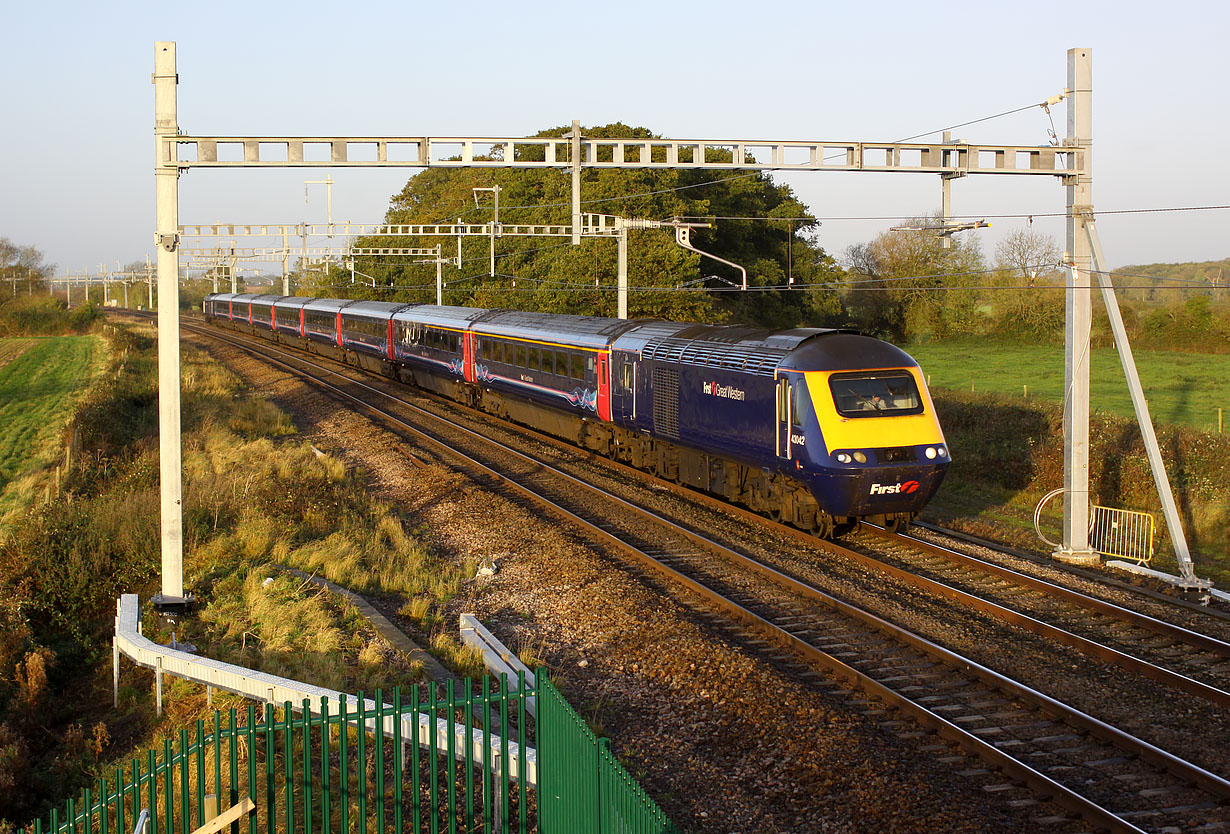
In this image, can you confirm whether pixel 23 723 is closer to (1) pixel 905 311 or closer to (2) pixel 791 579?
(2) pixel 791 579

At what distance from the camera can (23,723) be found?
425 inches

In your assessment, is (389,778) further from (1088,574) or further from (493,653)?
(1088,574)

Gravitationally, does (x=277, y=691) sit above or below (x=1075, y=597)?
above

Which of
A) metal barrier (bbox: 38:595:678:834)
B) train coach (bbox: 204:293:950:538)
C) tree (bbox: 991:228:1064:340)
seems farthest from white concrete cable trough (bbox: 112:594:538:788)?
tree (bbox: 991:228:1064:340)

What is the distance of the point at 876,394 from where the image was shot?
14.7m

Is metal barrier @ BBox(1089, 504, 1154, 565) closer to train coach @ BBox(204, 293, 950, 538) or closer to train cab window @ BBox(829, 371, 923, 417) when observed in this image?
train coach @ BBox(204, 293, 950, 538)

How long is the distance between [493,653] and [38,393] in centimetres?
3517

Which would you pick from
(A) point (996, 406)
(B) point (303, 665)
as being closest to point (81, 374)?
(A) point (996, 406)

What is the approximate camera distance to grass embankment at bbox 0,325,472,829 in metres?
10.1

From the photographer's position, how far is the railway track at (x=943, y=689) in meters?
7.60

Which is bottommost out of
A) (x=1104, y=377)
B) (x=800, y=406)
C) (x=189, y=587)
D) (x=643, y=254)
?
(x=189, y=587)

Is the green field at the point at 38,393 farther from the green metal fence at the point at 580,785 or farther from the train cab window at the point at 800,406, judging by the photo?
the green metal fence at the point at 580,785

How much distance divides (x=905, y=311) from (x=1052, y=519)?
140 feet

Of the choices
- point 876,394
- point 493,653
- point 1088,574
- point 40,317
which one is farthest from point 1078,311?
point 40,317
